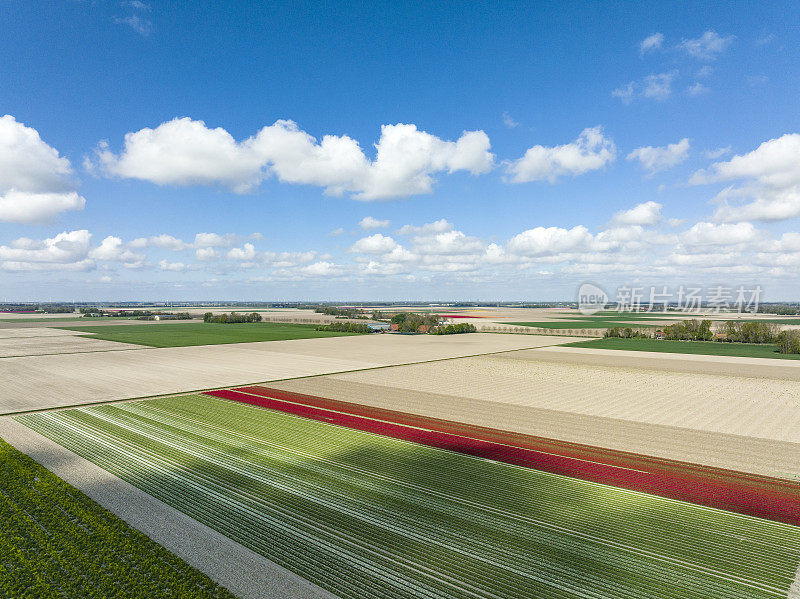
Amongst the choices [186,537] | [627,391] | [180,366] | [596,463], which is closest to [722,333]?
[627,391]

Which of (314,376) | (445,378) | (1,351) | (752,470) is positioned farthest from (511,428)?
(1,351)

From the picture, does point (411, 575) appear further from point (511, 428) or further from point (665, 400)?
point (665, 400)

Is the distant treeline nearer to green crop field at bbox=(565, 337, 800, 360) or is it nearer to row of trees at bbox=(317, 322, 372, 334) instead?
green crop field at bbox=(565, 337, 800, 360)

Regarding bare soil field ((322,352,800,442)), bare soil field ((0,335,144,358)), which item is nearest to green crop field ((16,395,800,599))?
bare soil field ((322,352,800,442))

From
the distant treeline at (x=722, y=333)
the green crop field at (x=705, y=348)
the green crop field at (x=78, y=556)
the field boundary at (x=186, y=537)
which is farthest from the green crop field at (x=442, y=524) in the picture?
the distant treeline at (x=722, y=333)

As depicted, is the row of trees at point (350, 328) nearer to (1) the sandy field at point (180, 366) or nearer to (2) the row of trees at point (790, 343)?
(1) the sandy field at point (180, 366)

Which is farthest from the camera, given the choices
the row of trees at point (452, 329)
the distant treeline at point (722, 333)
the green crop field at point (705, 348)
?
the row of trees at point (452, 329)
